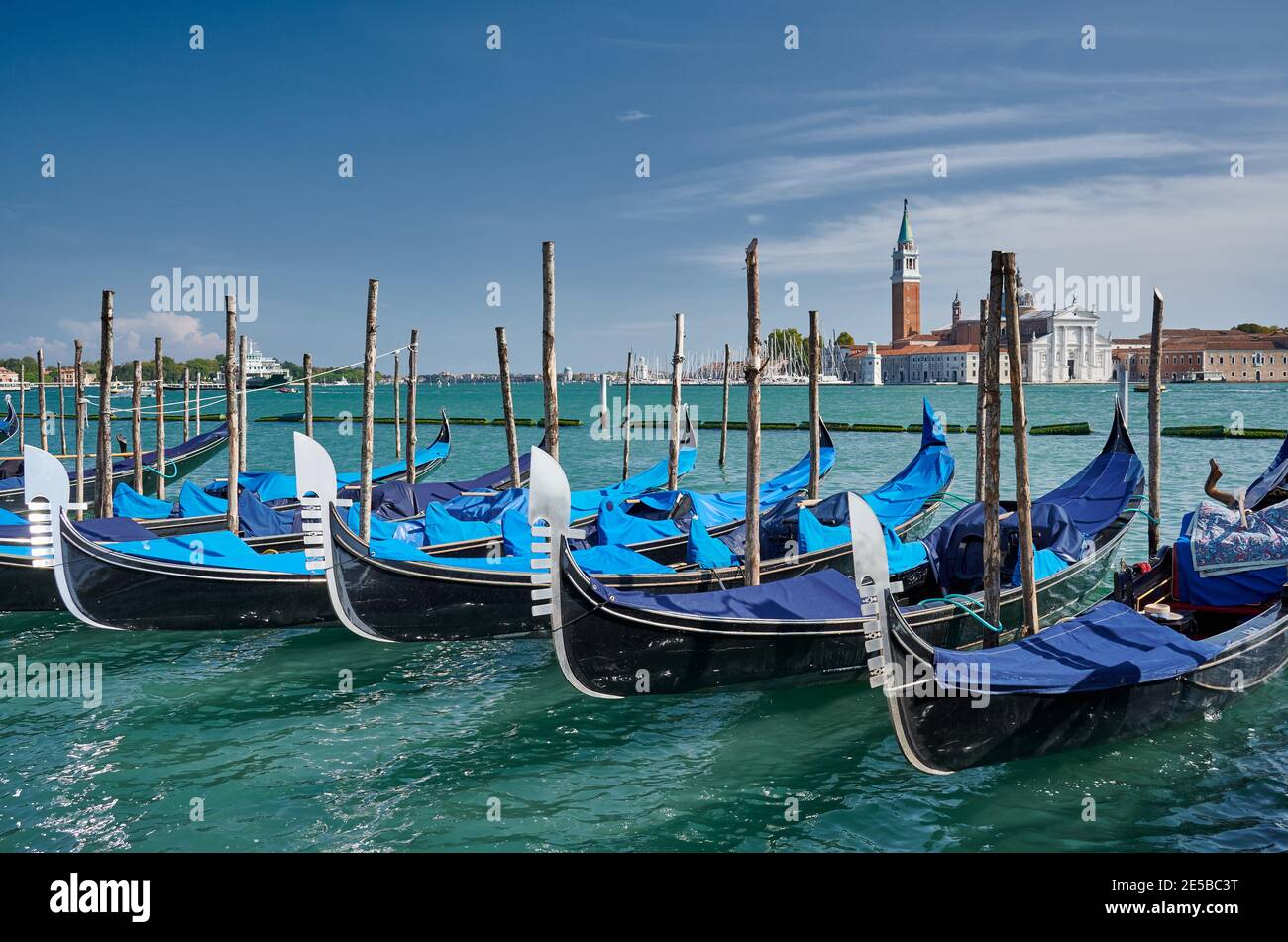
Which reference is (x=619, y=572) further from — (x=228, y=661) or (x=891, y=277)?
(x=891, y=277)

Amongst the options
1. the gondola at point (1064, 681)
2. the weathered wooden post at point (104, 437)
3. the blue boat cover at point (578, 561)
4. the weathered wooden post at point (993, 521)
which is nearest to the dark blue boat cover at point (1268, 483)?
the gondola at point (1064, 681)

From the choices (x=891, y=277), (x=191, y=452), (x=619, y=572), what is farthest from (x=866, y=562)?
(x=891, y=277)

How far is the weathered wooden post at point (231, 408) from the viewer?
10797mm

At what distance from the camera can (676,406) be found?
14.6m

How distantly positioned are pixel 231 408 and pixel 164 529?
6.72 ft

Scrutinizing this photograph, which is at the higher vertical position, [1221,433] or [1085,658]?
[1221,433]

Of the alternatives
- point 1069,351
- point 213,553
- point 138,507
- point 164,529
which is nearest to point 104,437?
point 138,507

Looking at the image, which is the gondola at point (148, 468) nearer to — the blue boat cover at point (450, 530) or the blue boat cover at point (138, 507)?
the blue boat cover at point (138, 507)

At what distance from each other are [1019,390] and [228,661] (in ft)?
20.9

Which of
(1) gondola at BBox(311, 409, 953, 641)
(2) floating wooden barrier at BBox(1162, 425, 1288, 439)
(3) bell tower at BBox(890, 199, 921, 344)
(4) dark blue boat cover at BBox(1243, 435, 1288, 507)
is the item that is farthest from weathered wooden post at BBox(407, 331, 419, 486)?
(3) bell tower at BBox(890, 199, 921, 344)

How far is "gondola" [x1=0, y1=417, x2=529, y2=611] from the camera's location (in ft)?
30.1

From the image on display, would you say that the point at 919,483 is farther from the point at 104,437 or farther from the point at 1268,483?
the point at 104,437

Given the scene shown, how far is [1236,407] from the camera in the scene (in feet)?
165
